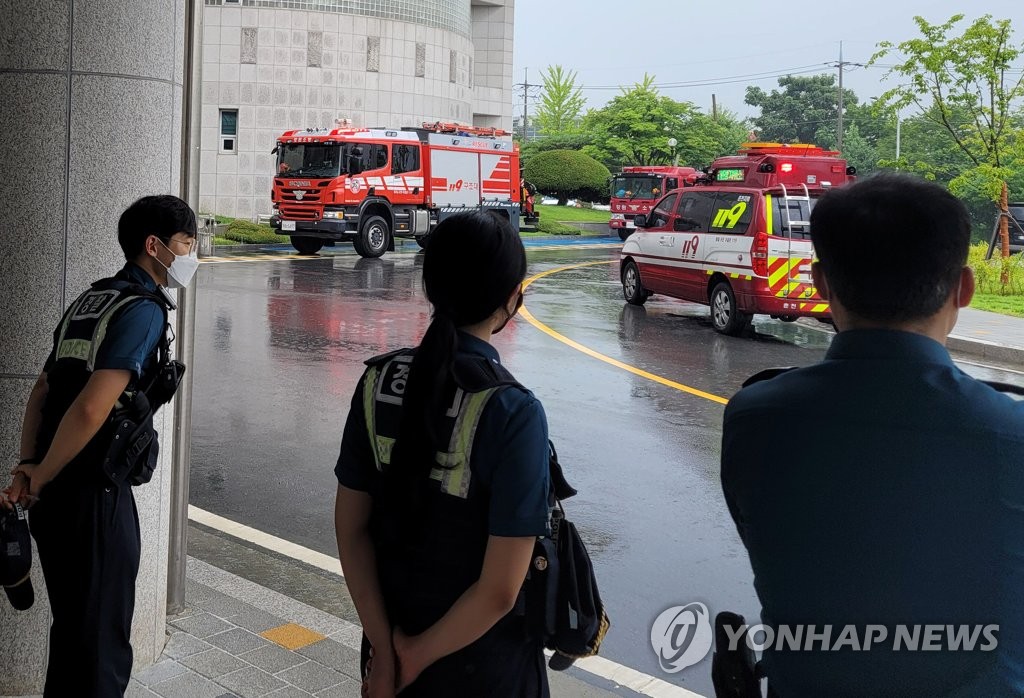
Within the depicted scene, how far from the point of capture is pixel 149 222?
3727 millimetres

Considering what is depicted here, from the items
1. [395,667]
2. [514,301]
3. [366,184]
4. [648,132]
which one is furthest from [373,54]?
[395,667]

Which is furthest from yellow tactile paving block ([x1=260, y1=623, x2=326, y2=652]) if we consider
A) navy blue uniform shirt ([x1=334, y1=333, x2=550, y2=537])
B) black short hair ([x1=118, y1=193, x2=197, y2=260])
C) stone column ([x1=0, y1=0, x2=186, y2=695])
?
navy blue uniform shirt ([x1=334, y1=333, x2=550, y2=537])

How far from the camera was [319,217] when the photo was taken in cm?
2655

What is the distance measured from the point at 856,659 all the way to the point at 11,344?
3.30 m

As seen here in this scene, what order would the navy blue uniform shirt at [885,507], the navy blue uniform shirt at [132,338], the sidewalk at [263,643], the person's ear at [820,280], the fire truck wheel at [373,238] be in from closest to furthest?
the navy blue uniform shirt at [885,507], the person's ear at [820,280], the navy blue uniform shirt at [132,338], the sidewalk at [263,643], the fire truck wheel at [373,238]

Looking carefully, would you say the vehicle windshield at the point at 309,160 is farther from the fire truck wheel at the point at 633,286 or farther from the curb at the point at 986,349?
the curb at the point at 986,349

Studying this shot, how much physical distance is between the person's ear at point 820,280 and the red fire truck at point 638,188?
124 feet

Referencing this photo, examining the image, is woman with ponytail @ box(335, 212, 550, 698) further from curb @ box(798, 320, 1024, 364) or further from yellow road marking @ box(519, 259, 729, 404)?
curb @ box(798, 320, 1024, 364)

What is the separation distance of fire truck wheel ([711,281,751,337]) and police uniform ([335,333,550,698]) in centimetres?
1264

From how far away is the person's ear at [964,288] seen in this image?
197 centimetres

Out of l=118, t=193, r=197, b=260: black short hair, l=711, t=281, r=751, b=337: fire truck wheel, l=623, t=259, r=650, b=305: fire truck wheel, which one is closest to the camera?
l=118, t=193, r=197, b=260: black short hair

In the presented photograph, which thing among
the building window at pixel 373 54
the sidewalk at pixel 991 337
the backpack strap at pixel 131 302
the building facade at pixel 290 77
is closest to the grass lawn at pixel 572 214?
the building facade at pixel 290 77

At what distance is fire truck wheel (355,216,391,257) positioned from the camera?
88.4 feet

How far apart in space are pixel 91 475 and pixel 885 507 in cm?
244
